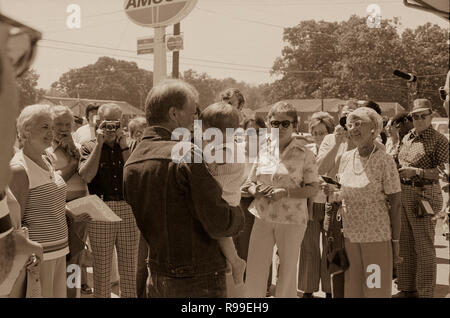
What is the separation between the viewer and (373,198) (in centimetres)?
382

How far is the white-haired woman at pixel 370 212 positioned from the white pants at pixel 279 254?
0.40 meters

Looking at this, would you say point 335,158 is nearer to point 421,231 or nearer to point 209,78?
point 421,231

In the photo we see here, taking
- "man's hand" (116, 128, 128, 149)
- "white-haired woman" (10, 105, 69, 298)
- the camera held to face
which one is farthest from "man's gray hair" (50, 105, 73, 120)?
"white-haired woman" (10, 105, 69, 298)

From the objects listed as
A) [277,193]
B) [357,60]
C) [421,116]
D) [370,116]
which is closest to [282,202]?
[277,193]

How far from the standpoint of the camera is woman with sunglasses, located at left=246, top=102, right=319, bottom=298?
406 cm

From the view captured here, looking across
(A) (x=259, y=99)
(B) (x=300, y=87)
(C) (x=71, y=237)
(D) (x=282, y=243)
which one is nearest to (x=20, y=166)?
(C) (x=71, y=237)

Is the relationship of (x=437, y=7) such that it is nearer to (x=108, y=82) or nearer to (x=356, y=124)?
(x=356, y=124)

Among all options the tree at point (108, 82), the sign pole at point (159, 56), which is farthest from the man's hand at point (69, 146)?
the tree at point (108, 82)

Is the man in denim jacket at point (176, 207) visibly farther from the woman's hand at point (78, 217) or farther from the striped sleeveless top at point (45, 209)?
the woman's hand at point (78, 217)

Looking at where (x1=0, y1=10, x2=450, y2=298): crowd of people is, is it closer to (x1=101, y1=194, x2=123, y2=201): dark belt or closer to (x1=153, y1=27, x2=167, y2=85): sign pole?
(x1=101, y1=194, x2=123, y2=201): dark belt

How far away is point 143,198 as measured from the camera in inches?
98.1

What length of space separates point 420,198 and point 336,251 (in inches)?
55.4

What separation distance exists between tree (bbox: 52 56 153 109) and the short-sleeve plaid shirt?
89.1 m
